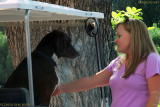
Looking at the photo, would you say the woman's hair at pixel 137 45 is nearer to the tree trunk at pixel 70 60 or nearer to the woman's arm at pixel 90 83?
the woman's arm at pixel 90 83

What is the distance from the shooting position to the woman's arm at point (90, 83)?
143 inches

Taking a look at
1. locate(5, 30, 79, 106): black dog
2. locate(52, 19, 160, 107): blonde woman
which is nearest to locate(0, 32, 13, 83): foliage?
locate(5, 30, 79, 106): black dog

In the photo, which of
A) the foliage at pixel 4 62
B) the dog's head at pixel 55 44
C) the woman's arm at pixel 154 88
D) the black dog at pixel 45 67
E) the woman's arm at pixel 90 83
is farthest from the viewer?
the foliage at pixel 4 62

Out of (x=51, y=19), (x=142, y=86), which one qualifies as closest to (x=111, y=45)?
(x=51, y=19)

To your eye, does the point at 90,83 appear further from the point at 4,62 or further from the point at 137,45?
the point at 4,62

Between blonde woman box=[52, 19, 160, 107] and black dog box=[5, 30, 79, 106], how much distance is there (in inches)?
27.3

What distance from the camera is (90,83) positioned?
373cm

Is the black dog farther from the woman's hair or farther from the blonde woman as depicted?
the woman's hair

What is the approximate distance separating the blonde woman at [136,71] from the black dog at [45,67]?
693 mm

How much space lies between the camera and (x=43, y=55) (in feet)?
12.7

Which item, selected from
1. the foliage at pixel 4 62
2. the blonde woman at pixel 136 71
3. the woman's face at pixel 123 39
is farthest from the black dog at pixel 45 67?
the woman's face at pixel 123 39

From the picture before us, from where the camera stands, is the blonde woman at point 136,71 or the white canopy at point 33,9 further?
the blonde woman at point 136,71

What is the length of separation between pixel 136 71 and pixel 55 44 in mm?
1127

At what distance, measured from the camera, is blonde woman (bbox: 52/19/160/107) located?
305 centimetres
